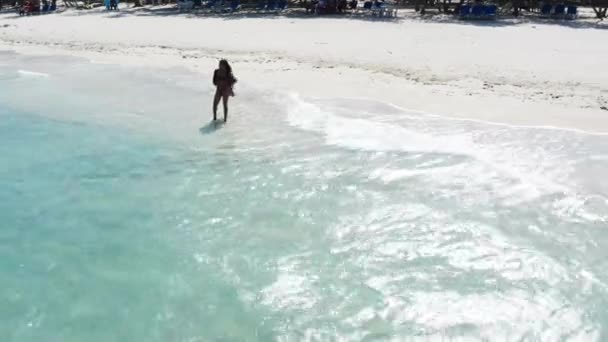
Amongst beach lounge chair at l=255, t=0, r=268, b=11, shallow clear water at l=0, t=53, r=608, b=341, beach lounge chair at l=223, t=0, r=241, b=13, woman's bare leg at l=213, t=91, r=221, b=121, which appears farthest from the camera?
beach lounge chair at l=223, t=0, r=241, b=13

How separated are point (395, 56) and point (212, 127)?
8353 millimetres

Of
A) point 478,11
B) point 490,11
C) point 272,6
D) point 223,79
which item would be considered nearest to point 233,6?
point 272,6

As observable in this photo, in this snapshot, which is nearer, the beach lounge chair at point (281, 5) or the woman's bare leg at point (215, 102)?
the woman's bare leg at point (215, 102)

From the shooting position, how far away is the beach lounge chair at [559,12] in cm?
2548

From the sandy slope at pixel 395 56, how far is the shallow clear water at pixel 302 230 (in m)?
1.97

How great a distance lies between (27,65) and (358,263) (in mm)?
17985

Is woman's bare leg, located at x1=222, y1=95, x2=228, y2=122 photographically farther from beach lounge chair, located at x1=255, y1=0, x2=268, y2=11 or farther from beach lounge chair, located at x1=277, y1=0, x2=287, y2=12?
beach lounge chair, located at x1=255, y1=0, x2=268, y2=11

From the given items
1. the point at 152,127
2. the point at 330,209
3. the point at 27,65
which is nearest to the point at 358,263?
the point at 330,209

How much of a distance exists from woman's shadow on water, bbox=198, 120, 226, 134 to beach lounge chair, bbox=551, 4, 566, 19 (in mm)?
20617

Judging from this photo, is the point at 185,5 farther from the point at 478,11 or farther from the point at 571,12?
the point at 571,12

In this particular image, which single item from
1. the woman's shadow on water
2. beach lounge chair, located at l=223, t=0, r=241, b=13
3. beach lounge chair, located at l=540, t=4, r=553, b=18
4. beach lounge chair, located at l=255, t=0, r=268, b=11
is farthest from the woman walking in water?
beach lounge chair, located at l=223, t=0, r=241, b=13

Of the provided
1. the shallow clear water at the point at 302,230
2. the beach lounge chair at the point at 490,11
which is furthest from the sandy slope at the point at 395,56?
the shallow clear water at the point at 302,230

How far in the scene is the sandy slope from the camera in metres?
12.3

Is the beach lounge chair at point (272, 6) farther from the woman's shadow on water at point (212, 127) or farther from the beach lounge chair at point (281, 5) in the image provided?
the woman's shadow on water at point (212, 127)
